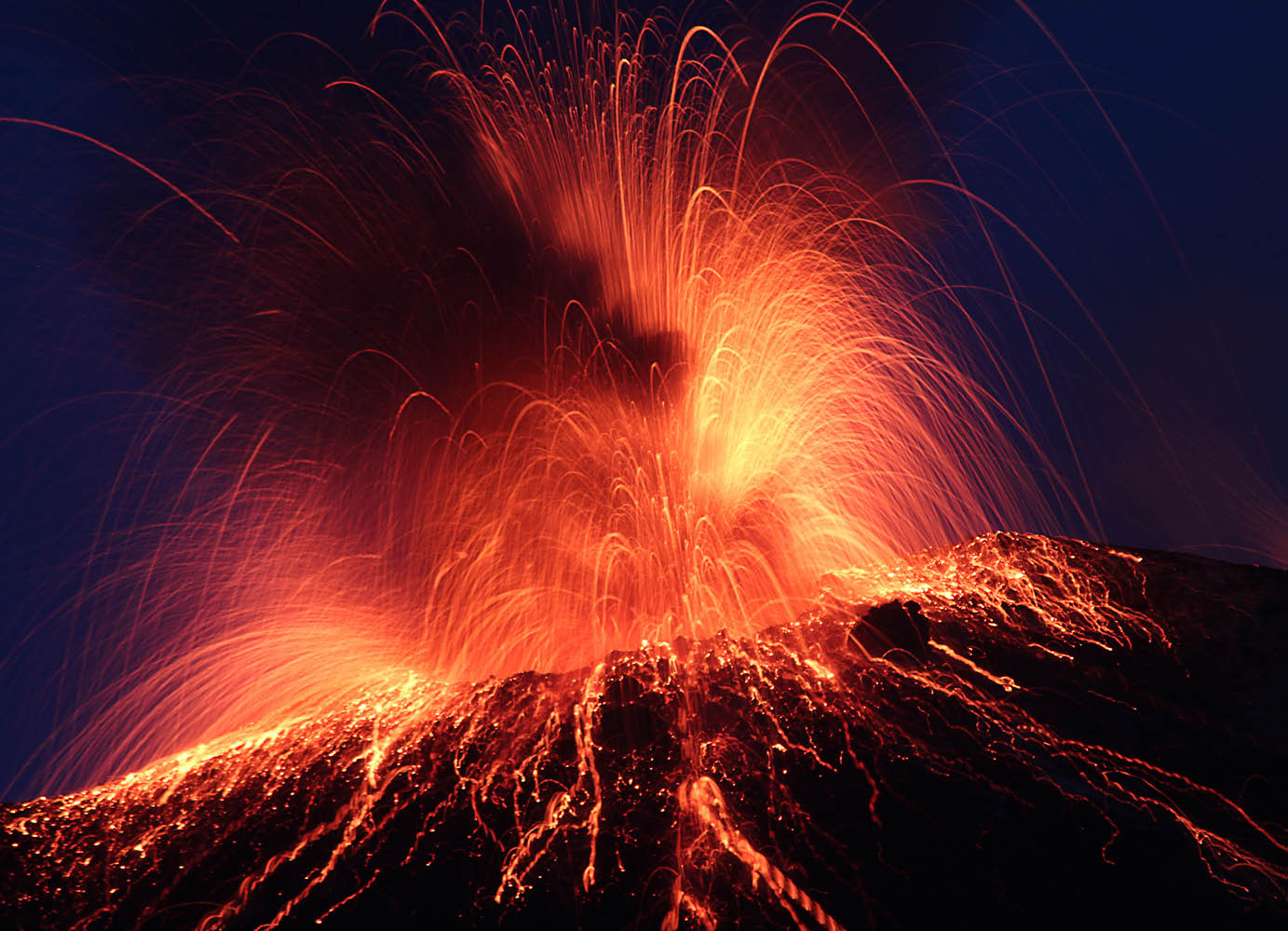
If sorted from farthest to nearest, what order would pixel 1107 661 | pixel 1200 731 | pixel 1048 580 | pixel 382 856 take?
pixel 1048 580 → pixel 1107 661 → pixel 1200 731 → pixel 382 856

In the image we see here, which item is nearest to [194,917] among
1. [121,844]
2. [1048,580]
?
[121,844]

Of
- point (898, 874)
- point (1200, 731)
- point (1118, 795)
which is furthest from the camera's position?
point (1200, 731)

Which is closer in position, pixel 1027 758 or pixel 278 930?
pixel 278 930

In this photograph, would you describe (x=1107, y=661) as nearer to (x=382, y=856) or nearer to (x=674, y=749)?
(x=674, y=749)

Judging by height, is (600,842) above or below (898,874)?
above

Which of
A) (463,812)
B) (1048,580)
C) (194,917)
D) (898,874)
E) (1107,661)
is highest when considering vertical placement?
(1048,580)

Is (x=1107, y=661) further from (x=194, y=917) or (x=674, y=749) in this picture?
(x=194, y=917)
